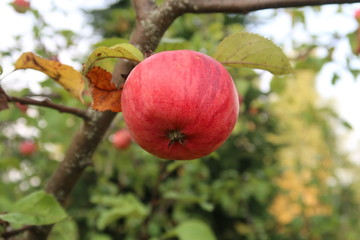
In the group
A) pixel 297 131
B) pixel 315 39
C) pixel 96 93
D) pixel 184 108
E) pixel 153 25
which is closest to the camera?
pixel 184 108

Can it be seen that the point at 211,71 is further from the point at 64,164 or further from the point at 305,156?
the point at 305,156

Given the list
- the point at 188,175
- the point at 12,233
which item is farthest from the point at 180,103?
the point at 188,175

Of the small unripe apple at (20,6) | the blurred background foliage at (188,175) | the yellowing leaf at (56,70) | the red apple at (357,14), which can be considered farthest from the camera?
the small unripe apple at (20,6)

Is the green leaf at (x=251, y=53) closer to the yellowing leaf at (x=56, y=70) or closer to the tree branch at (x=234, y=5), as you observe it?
the tree branch at (x=234, y=5)

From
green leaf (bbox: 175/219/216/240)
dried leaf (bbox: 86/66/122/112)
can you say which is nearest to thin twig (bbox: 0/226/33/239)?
dried leaf (bbox: 86/66/122/112)

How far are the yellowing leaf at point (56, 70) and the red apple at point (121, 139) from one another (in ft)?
7.04

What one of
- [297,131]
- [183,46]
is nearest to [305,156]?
[297,131]

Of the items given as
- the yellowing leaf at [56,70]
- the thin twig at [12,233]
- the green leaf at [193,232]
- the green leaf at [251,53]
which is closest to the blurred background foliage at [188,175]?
the green leaf at [193,232]

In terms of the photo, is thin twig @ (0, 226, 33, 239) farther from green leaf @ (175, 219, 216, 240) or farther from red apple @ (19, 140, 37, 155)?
red apple @ (19, 140, 37, 155)

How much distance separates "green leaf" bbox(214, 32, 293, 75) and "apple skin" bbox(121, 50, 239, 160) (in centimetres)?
12

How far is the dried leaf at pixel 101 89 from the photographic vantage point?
0.82 m

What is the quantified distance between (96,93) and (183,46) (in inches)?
16.7

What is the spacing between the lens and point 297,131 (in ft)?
36.6

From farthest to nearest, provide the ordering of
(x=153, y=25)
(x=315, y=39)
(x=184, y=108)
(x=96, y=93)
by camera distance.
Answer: (x=315, y=39) < (x=153, y=25) < (x=96, y=93) < (x=184, y=108)
